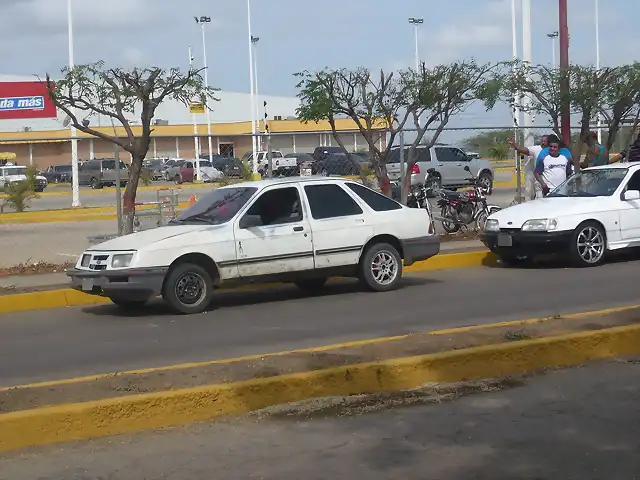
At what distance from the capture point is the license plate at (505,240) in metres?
14.9

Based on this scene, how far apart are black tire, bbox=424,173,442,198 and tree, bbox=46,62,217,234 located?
698 centimetres

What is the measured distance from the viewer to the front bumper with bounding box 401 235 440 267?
43.7 feet

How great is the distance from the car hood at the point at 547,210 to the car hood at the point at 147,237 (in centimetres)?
514

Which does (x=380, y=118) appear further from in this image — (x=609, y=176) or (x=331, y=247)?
(x=331, y=247)

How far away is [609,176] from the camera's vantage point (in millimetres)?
15727

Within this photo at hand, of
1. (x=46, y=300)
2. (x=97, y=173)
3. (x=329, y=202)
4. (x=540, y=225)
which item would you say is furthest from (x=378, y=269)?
(x=97, y=173)

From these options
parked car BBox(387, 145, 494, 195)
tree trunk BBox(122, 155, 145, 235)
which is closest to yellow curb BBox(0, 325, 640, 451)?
tree trunk BBox(122, 155, 145, 235)

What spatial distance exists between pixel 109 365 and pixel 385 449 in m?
3.78

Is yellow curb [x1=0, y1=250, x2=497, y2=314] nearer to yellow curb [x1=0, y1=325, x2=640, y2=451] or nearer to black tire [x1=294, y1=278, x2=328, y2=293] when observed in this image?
black tire [x1=294, y1=278, x2=328, y2=293]

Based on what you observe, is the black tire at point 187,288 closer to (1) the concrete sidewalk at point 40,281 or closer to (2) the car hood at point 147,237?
(2) the car hood at point 147,237

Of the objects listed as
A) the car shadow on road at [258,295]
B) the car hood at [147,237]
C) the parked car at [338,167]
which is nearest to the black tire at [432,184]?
the parked car at [338,167]

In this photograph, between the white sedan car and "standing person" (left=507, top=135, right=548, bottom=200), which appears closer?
the white sedan car

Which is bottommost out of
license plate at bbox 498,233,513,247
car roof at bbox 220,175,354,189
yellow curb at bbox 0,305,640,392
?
yellow curb at bbox 0,305,640,392

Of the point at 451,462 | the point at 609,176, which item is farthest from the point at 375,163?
the point at 451,462
